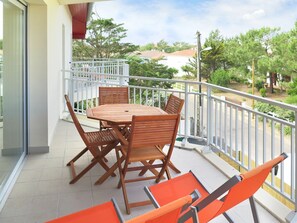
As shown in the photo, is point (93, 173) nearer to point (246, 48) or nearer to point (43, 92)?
point (43, 92)

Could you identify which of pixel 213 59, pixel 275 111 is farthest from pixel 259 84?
pixel 275 111

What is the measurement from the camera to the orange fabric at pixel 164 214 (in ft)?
3.42

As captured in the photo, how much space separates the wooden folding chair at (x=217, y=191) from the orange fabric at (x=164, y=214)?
0.27 m

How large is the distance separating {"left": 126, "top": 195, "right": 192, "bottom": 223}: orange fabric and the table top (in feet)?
5.69

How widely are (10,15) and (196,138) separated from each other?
2.87 metres

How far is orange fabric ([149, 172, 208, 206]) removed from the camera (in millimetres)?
1912

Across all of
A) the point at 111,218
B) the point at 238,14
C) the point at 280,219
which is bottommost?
the point at 280,219

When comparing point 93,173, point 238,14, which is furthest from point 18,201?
point 238,14

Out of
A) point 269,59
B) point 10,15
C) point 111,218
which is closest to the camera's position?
point 111,218

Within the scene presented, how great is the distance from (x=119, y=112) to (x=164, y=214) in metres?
2.26

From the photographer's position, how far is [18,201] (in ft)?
8.48

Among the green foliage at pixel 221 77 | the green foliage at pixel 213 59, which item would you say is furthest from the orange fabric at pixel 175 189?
the green foliage at pixel 213 59

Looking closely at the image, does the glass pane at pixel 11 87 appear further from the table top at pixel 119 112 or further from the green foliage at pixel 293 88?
the green foliage at pixel 293 88

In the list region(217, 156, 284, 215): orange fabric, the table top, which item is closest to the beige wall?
the table top
